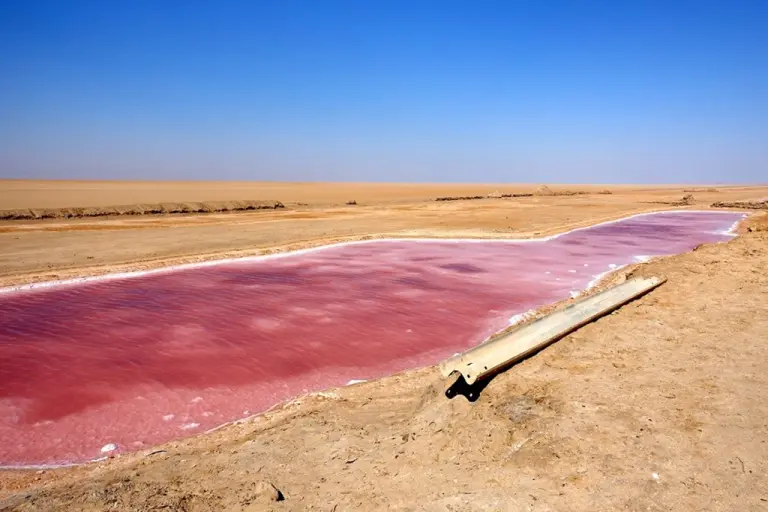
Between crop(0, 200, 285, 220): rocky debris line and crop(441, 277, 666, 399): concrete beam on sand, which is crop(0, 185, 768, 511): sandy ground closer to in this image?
crop(441, 277, 666, 399): concrete beam on sand

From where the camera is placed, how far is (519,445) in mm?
3908

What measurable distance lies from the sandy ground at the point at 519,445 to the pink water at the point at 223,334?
705 millimetres

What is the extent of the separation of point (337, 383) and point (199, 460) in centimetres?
223

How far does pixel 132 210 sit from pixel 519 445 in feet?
93.0

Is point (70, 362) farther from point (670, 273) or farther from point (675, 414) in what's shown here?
point (670, 273)

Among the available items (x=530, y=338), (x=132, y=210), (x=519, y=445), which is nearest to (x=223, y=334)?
(x=530, y=338)

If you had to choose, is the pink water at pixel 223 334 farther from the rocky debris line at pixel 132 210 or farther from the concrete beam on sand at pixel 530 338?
the rocky debris line at pixel 132 210

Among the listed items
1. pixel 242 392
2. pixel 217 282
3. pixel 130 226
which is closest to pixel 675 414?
pixel 242 392

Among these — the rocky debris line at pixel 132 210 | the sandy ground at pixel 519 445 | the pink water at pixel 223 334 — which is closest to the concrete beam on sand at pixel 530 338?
the sandy ground at pixel 519 445

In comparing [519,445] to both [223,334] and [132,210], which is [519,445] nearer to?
[223,334]

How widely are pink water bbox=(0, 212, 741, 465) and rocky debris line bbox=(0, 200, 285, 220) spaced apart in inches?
639

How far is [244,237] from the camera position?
18.3m

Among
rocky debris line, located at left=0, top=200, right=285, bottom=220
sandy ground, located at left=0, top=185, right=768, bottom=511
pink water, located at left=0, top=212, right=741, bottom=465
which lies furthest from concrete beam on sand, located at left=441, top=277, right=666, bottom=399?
rocky debris line, located at left=0, top=200, right=285, bottom=220

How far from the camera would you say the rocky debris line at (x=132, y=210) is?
23656 mm
